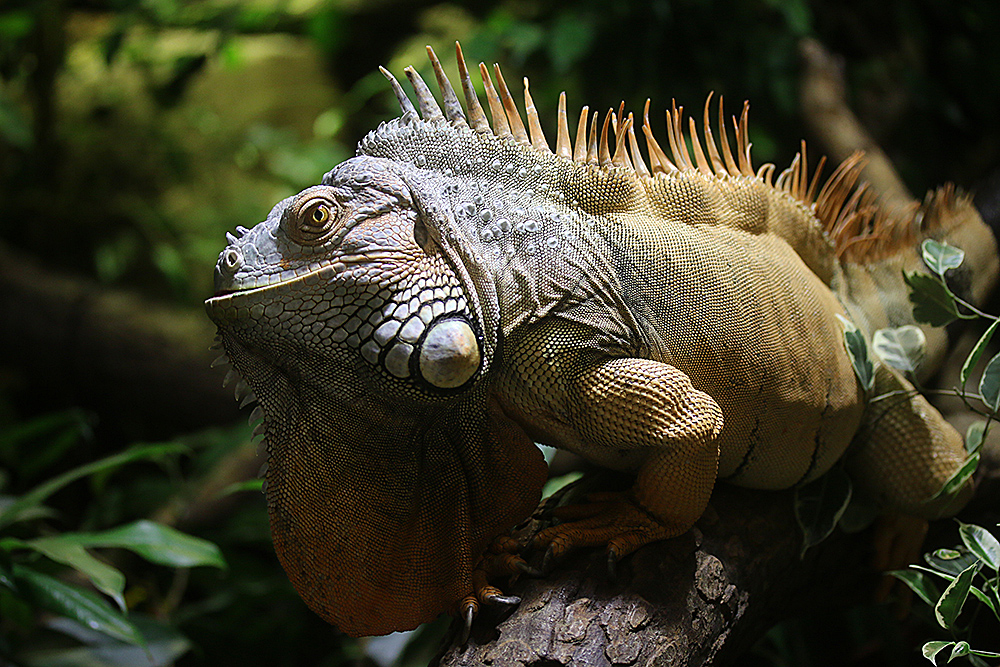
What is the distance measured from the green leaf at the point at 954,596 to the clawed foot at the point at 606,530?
2.20ft

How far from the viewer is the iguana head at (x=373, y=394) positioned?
1662 mm

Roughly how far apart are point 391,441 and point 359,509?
182 millimetres

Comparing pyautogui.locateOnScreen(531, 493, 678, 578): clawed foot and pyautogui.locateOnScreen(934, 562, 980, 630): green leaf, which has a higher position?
pyautogui.locateOnScreen(531, 493, 678, 578): clawed foot

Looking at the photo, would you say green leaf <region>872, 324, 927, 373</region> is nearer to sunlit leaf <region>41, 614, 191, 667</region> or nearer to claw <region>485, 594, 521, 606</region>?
claw <region>485, 594, 521, 606</region>

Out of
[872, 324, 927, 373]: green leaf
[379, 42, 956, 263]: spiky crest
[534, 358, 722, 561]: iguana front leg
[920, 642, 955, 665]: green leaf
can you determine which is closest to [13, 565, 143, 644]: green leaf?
[534, 358, 722, 561]: iguana front leg

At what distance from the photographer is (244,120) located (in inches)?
279

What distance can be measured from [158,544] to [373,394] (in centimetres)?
140

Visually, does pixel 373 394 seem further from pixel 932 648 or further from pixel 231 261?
pixel 932 648

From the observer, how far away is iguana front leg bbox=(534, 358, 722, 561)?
176 cm

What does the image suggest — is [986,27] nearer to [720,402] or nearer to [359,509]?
[720,402]

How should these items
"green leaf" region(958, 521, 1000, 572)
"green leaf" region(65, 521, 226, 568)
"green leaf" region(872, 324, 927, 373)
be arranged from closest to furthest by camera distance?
"green leaf" region(958, 521, 1000, 572) < "green leaf" region(872, 324, 927, 373) < "green leaf" region(65, 521, 226, 568)

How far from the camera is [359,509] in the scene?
1808 millimetres

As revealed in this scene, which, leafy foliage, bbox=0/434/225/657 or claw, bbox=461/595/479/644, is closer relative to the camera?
claw, bbox=461/595/479/644

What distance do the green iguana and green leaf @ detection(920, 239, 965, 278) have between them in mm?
473
